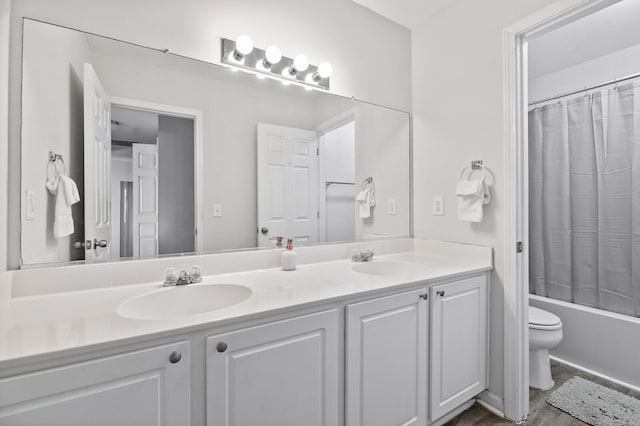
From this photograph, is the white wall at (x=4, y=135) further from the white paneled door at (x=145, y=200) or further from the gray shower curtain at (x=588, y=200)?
the gray shower curtain at (x=588, y=200)

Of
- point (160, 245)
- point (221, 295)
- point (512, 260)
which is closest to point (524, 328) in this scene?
point (512, 260)

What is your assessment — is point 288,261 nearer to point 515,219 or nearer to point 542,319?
point 515,219

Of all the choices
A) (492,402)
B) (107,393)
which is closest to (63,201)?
(107,393)

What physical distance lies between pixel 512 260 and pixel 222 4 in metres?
2.01

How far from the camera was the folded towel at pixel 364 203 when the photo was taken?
80.4 inches

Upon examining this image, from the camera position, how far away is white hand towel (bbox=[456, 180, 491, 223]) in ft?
5.58

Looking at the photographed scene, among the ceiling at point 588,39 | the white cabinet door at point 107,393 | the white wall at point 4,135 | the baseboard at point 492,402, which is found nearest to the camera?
the white cabinet door at point 107,393

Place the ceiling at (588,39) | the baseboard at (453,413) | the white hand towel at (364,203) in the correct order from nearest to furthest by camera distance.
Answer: the baseboard at (453,413) < the ceiling at (588,39) < the white hand towel at (364,203)

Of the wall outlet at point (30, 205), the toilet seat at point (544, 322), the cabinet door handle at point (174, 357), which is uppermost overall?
the wall outlet at point (30, 205)

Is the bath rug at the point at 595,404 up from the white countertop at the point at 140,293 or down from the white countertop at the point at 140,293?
down

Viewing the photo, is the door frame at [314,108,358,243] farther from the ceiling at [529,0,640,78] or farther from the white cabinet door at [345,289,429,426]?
the ceiling at [529,0,640,78]

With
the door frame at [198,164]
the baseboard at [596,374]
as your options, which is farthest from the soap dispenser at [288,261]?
the baseboard at [596,374]

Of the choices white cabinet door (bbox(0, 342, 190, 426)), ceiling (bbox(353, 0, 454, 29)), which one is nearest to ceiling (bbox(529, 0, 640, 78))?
ceiling (bbox(353, 0, 454, 29))

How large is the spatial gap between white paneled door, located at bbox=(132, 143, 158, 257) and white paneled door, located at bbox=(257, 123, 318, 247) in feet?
1.66
